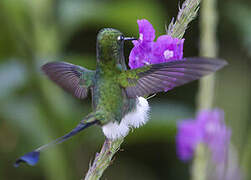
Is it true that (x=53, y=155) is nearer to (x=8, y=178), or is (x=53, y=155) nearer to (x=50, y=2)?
(x=8, y=178)

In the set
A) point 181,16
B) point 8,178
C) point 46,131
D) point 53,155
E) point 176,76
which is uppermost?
Answer: point 181,16

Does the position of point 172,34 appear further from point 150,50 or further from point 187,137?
point 187,137

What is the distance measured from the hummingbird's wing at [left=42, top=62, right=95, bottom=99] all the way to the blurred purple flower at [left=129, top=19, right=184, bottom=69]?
204mm

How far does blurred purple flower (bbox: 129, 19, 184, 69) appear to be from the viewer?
56.2 inches

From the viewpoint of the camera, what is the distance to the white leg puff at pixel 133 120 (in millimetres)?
1457

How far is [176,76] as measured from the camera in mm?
1323

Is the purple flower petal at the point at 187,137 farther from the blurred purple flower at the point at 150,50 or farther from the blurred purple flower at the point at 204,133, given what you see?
the blurred purple flower at the point at 150,50

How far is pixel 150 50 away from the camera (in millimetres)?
1471

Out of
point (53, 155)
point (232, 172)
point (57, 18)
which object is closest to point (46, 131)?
point (53, 155)

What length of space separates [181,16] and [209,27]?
0.75 meters

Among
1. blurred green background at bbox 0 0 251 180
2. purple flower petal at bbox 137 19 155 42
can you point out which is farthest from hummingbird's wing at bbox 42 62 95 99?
blurred green background at bbox 0 0 251 180

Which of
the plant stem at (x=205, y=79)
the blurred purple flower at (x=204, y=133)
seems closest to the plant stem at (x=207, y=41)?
the plant stem at (x=205, y=79)

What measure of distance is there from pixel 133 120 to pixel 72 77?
277mm

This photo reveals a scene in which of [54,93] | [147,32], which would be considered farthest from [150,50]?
[54,93]
